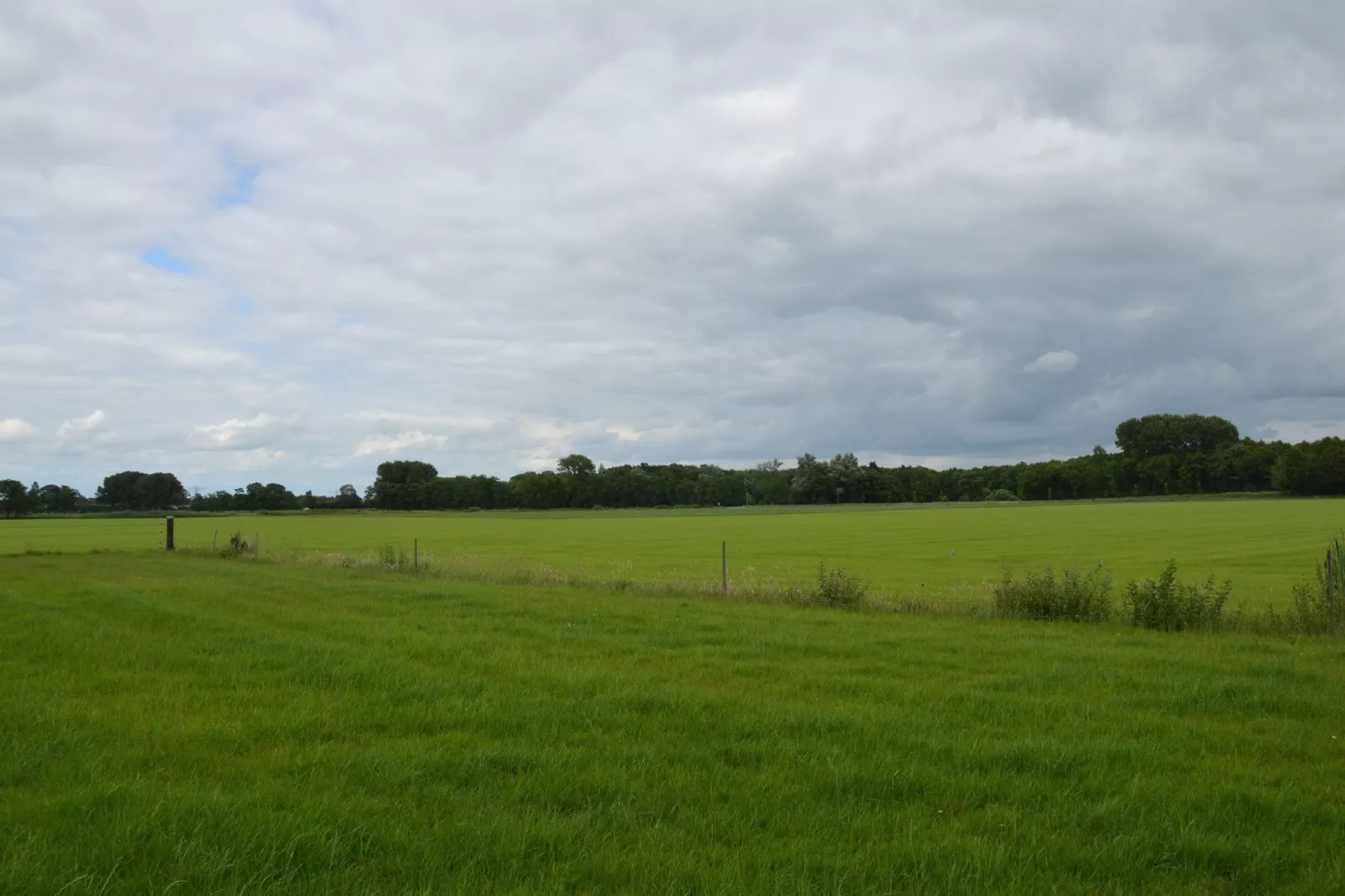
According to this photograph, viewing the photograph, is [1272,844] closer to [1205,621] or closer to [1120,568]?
[1205,621]

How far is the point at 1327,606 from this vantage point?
54.0 feet

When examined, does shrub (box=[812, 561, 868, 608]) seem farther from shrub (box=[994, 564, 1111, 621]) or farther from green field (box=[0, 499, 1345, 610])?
green field (box=[0, 499, 1345, 610])

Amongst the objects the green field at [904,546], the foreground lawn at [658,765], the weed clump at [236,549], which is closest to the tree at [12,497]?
the green field at [904,546]

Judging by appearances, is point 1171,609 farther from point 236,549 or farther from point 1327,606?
point 236,549

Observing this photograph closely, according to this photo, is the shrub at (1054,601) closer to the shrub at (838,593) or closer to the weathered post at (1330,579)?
the shrub at (838,593)

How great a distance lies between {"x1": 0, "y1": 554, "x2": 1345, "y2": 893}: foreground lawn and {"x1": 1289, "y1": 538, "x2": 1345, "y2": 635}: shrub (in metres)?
2.58

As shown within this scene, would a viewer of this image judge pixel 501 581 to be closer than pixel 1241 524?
Yes

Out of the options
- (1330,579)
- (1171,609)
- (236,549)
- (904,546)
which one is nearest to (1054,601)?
(1171,609)

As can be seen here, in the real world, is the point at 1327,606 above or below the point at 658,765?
below

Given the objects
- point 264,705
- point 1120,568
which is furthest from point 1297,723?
point 1120,568

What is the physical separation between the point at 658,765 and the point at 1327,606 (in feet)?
50.3

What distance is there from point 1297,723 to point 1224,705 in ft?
2.87

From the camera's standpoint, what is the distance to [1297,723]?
8.80 meters

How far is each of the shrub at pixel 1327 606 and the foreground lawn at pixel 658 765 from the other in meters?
2.58
